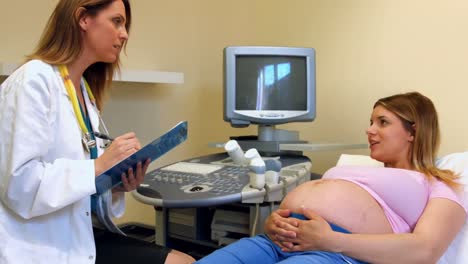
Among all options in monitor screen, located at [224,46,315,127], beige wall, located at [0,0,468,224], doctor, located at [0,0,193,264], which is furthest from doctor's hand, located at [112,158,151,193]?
beige wall, located at [0,0,468,224]

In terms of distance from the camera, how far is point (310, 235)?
3.91 ft

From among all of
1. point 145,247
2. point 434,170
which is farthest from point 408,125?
point 145,247

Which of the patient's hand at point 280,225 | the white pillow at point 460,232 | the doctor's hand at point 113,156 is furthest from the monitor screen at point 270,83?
the doctor's hand at point 113,156

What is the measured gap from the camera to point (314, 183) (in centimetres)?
141

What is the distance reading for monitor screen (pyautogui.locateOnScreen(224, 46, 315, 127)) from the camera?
80.7 inches

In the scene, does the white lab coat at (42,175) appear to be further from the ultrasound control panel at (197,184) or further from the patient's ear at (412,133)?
the patient's ear at (412,133)

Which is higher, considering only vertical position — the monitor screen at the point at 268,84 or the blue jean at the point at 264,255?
the monitor screen at the point at 268,84

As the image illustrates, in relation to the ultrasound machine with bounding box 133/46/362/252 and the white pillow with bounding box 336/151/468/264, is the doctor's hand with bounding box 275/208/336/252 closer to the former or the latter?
the ultrasound machine with bounding box 133/46/362/252

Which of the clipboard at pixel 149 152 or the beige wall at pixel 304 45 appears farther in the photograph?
the beige wall at pixel 304 45

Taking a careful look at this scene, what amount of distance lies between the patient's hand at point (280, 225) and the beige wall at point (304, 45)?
100cm

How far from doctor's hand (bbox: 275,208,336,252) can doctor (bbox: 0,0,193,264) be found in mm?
341

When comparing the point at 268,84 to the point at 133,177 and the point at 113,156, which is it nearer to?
the point at 133,177

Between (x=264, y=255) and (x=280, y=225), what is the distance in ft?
0.32

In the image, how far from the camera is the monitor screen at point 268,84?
205 centimetres
